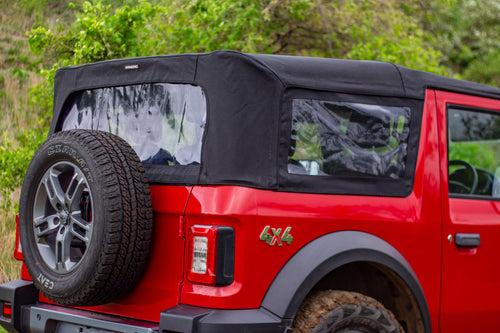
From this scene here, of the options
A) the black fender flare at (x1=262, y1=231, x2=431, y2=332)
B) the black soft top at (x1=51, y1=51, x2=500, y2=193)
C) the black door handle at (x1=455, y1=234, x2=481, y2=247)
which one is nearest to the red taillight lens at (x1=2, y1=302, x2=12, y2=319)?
the black soft top at (x1=51, y1=51, x2=500, y2=193)

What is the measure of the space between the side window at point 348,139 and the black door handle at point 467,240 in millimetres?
463

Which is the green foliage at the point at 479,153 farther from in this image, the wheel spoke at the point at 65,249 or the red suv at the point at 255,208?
the wheel spoke at the point at 65,249

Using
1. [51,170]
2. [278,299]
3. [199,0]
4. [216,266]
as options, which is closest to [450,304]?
[278,299]

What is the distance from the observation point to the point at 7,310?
461cm

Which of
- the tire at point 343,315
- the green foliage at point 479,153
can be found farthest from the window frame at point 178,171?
the green foliage at point 479,153

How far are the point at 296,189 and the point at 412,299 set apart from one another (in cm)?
86

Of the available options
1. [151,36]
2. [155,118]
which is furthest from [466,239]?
[151,36]

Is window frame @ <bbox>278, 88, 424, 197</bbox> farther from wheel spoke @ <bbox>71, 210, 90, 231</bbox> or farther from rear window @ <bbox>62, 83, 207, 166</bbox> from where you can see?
wheel spoke @ <bbox>71, 210, 90, 231</bbox>

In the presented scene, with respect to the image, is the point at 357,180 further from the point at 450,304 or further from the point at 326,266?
the point at 450,304

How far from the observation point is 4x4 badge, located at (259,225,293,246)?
3740mm

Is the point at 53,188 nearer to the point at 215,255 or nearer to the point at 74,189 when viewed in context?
the point at 74,189

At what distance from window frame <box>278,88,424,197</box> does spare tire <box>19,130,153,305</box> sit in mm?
658

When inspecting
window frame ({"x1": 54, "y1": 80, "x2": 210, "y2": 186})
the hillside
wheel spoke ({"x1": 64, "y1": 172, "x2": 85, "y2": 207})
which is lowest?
wheel spoke ({"x1": 64, "y1": 172, "x2": 85, "y2": 207})

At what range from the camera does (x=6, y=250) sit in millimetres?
7578
